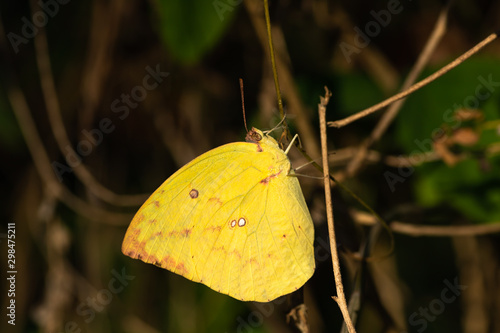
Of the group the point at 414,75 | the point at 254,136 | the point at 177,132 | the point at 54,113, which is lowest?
the point at 254,136

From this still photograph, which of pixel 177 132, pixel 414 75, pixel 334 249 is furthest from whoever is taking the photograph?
pixel 177 132

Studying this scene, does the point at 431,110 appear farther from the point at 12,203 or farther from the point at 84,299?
the point at 12,203

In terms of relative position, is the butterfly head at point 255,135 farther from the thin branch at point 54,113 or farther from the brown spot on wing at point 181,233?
the thin branch at point 54,113

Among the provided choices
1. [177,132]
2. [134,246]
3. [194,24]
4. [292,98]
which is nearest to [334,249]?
[134,246]

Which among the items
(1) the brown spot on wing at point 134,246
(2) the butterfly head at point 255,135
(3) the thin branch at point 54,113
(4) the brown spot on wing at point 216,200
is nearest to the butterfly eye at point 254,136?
(2) the butterfly head at point 255,135

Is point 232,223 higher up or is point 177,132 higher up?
point 177,132

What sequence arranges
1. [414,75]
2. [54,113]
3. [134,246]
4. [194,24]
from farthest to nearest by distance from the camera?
[54,113] < [194,24] < [414,75] < [134,246]

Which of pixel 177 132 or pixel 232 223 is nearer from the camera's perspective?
pixel 232 223

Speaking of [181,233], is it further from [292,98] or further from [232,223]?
[292,98]
